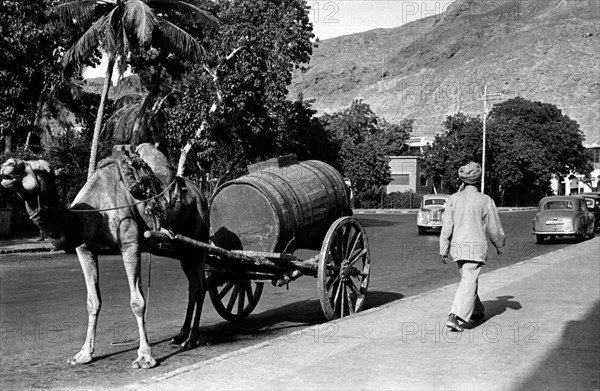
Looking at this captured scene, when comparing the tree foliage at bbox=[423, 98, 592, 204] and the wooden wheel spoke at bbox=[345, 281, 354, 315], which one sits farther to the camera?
the tree foliage at bbox=[423, 98, 592, 204]

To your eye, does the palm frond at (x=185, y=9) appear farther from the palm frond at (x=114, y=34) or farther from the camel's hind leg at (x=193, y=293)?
the camel's hind leg at (x=193, y=293)

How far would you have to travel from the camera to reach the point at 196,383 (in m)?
6.18

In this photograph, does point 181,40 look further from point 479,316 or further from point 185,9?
point 479,316

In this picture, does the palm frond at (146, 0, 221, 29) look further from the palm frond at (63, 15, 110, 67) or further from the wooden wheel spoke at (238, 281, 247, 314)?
the wooden wheel spoke at (238, 281, 247, 314)

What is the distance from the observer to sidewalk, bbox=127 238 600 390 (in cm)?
634

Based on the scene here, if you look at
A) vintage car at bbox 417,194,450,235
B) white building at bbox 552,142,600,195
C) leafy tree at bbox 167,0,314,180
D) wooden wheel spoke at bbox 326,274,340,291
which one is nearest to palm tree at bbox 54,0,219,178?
leafy tree at bbox 167,0,314,180

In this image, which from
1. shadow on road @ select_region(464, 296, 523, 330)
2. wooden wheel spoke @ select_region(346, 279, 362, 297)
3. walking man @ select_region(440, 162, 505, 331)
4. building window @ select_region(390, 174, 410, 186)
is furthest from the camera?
building window @ select_region(390, 174, 410, 186)

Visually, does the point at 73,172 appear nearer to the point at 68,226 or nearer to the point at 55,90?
the point at 55,90

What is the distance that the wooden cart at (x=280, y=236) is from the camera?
9305mm

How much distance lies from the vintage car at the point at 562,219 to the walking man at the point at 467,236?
1782cm

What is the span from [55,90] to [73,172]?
17.1 ft

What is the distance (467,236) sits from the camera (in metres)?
8.84

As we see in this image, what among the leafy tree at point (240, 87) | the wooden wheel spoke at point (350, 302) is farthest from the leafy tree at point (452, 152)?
the wooden wheel spoke at point (350, 302)

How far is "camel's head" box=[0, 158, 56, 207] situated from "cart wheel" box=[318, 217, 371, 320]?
142 inches
